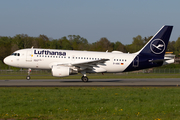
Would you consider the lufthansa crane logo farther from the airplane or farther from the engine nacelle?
the engine nacelle

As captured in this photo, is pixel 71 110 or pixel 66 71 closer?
pixel 71 110

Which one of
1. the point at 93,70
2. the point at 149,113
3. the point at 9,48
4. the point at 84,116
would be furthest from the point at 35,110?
the point at 9,48

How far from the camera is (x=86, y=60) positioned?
31766 millimetres

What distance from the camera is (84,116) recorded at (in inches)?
421

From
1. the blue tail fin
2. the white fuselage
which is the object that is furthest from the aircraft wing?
the blue tail fin

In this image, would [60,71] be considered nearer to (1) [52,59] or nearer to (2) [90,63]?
(1) [52,59]

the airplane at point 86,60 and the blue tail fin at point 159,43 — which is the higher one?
the blue tail fin at point 159,43

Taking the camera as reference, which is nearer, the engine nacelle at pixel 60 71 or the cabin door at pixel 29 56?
the engine nacelle at pixel 60 71

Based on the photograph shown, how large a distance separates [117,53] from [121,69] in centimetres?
248

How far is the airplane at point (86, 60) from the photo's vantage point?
1203 inches

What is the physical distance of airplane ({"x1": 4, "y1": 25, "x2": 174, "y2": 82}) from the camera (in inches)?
1203

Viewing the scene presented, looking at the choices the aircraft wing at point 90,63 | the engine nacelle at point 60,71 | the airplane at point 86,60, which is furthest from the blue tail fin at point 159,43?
the engine nacelle at point 60,71

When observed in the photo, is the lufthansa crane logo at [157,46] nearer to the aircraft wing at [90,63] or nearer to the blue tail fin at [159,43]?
the blue tail fin at [159,43]

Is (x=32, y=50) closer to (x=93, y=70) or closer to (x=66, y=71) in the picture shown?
(x=66, y=71)
